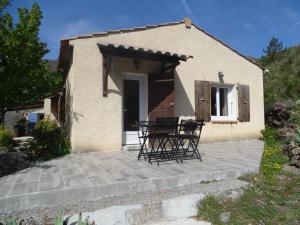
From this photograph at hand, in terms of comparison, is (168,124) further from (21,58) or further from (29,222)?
(21,58)

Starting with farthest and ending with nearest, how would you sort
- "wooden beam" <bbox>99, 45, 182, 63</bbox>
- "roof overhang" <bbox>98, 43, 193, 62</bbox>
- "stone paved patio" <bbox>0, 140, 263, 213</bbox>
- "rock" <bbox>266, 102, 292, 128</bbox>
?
"rock" <bbox>266, 102, 292, 128</bbox>, "wooden beam" <bbox>99, 45, 182, 63</bbox>, "roof overhang" <bbox>98, 43, 193, 62</bbox>, "stone paved patio" <bbox>0, 140, 263, 213</bbox>

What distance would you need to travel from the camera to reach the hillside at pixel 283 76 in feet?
58.1

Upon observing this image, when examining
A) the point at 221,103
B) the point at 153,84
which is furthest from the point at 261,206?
the point at 221,103

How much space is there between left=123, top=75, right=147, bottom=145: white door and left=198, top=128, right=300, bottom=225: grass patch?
437 cm

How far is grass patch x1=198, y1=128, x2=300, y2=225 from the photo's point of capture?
12.1ft

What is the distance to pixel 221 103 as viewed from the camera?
1130 centimetres

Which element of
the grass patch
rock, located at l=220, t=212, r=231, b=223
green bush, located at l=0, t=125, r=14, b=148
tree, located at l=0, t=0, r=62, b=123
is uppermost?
tree, located at l=0, t=0, r=62, b=123

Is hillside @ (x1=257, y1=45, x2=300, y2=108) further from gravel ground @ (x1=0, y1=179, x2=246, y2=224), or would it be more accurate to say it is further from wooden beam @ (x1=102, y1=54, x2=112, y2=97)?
gravel ground @ (x1=0, y1=179, x2=246, y2=224)

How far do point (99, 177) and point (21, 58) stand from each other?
3.18 meters

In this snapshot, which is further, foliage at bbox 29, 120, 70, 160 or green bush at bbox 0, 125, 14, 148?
green bush at bbox 0, 125, 14, 148

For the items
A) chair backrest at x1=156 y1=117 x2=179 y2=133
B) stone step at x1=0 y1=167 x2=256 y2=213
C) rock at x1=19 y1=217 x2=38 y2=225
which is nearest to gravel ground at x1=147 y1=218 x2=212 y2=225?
stone step at x1=0 y1=167 x2=256 y2=213

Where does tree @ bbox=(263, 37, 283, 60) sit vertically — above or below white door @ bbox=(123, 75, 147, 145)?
above

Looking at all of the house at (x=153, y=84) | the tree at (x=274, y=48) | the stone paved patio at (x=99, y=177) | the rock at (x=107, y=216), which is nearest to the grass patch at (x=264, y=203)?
the stone paved patio at (x=99, y=177)

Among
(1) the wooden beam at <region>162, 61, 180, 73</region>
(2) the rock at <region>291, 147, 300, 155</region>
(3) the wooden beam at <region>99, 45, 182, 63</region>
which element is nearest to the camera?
(2) the rock at <region>291, 147, 300, 155</region>
